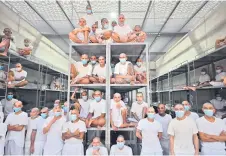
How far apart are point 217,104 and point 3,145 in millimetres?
5093


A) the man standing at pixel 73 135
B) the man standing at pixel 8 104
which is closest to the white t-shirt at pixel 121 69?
the man standing at pixel 73 135

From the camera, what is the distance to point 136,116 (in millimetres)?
3281

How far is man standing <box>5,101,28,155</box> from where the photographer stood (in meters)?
3.14

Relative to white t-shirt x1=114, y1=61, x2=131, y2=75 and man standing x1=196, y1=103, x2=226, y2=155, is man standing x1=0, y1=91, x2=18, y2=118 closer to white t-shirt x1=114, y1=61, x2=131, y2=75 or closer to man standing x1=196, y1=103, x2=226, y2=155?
white t-shirt x1=114, y1=61, x2=131, y2=75

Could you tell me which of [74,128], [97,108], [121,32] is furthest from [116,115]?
[121,32]

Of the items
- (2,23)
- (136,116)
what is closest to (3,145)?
(136,116)

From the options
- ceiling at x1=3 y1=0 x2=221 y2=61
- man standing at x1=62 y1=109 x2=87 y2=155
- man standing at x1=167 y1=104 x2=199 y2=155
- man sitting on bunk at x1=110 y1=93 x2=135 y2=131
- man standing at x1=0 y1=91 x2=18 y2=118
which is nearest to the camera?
man standing at x1=167 y1=104 x2=199 y2=155

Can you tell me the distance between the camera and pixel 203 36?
17.9 ft

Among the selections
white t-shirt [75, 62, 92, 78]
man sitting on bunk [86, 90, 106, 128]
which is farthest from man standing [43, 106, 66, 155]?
white t-shirt [75, 62, 92, 78]

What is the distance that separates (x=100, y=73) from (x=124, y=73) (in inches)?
18.6

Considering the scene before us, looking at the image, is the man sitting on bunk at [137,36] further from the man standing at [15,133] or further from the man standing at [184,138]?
the man standing at [15,133]

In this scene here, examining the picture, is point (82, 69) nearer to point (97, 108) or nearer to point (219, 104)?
point (97, 108)

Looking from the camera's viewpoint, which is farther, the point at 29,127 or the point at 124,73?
the point at 29,127

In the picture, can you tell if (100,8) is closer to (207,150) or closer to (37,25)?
(37,25)
